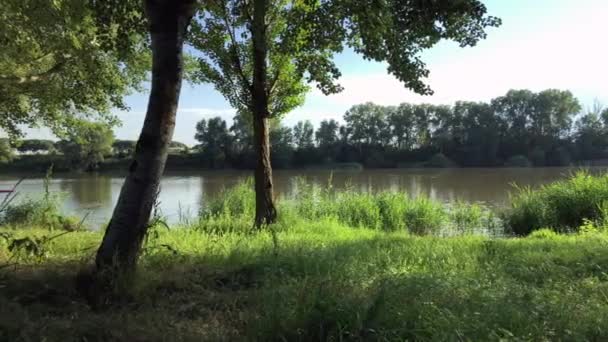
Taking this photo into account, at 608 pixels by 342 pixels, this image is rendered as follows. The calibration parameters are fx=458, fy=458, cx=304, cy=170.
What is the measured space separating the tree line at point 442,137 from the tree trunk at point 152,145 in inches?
2343

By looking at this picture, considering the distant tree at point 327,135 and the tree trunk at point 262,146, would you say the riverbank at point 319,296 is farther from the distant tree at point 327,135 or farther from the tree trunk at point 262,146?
the distant tree at point 327,135

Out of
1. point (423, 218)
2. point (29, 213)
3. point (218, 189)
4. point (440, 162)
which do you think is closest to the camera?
point (423, 218)

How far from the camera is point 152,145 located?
3.96m

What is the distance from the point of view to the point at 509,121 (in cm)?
7350

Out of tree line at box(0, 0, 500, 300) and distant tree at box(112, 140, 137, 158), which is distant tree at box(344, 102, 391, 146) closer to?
distant tree at box(112, 140, 137, 158)

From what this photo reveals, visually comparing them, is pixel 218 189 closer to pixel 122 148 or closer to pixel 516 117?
pixel 122 148

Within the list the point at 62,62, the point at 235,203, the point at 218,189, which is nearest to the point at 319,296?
the point at 235,203

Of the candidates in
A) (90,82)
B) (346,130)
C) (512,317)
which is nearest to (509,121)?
(346,130)

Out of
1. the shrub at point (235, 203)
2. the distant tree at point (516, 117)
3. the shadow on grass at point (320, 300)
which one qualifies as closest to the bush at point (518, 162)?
the distant tree at point (516, 117)

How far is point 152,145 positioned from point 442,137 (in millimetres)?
74176

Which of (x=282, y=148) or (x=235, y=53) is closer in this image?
(x=235, y=53)

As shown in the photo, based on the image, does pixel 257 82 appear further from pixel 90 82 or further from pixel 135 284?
pixel 90 82

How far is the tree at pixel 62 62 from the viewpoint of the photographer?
7.41 metres

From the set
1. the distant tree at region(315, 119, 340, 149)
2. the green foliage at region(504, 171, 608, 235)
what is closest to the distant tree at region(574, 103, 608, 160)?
the distant tree at region(315, 119, 340, 149)
